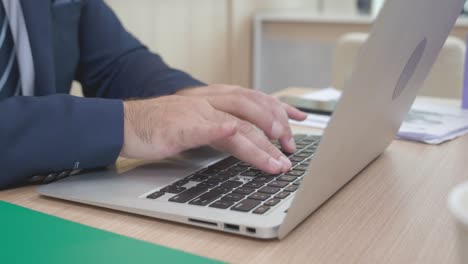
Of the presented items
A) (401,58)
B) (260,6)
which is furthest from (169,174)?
(260,6)

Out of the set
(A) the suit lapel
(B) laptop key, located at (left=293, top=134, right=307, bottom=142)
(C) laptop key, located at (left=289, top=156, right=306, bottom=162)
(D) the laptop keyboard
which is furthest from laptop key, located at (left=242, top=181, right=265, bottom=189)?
(A) the suit lapel

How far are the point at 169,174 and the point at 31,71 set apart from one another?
376 millimetres

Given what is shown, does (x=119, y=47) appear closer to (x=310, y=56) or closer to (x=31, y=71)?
(x=31, y=71)

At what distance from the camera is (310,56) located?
11.5 feet

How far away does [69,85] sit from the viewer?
3.74 ft

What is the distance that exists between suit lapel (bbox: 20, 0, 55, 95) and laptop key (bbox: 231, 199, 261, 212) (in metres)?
0.53

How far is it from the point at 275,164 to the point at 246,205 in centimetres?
13

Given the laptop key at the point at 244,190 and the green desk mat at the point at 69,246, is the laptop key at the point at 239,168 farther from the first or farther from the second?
the green desk mat at the point at 69,246

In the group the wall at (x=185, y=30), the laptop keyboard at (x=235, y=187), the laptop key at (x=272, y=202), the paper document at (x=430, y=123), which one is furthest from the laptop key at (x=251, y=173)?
the wall at (x=185, y=30)

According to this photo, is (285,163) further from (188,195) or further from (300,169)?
(188,195)

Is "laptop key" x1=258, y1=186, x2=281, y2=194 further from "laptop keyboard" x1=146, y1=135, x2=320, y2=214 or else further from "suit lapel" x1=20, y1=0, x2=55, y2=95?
"suit lapel" x1=20, y1=0, x2=55, y2=95

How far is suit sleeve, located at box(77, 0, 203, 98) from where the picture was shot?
3.66ft

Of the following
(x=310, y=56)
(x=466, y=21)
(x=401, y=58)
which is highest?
(x=401, y=58)

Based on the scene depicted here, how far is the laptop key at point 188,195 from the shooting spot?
0.58 m
